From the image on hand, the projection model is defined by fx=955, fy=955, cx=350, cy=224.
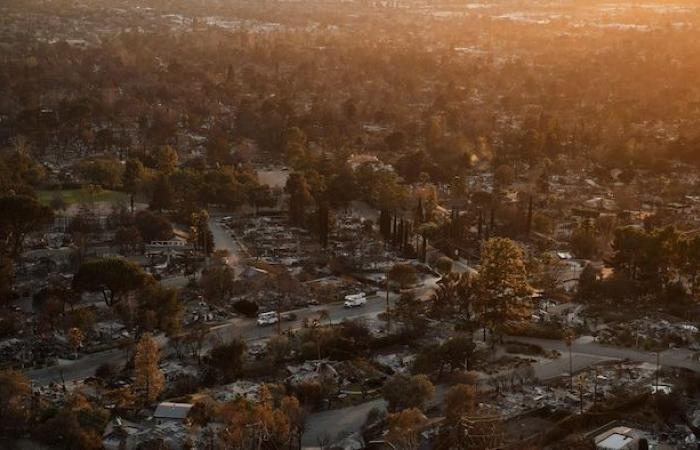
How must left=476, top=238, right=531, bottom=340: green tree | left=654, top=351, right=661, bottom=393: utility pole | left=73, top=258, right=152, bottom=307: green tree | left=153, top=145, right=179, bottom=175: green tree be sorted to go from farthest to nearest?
1. left=153, top=145, right=179, bottom=175: green tree
2. left=73, top=258, right=152, bottom=307: green tree
3. left=476, top=238, right=531, bottom=340: green tree
4. left=654, top=351, right=661, bottom=393: utility pole

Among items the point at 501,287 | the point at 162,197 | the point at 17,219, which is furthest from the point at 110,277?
the point at 162,197

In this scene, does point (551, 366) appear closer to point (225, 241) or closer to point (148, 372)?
point (148, 372)

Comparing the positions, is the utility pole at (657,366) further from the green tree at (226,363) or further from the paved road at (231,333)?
the green tree at (226,363)

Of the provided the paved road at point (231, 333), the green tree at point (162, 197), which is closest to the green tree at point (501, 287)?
the paved road at point (231, 333)

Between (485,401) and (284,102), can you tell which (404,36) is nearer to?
(284,102)

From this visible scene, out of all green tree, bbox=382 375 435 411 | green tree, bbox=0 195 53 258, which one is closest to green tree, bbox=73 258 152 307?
green tree, bbox=0 195 53 258

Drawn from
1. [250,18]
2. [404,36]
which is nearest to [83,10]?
[250,18]

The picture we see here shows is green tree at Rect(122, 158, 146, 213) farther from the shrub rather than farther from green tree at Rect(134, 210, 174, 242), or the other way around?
the shrub
